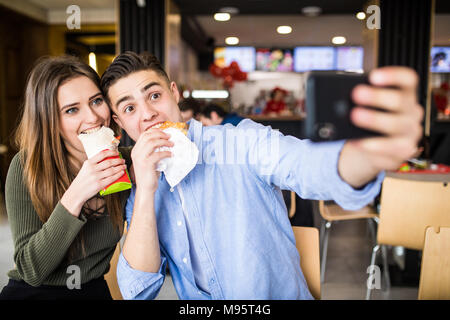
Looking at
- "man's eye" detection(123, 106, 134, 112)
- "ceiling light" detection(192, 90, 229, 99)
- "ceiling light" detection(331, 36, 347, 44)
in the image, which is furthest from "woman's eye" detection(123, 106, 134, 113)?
"ceiling light" detection(331, 36, 347, 44)

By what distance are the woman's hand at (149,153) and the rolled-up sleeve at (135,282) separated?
0.76 ft

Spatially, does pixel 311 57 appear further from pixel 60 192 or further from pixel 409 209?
pixel 60 192

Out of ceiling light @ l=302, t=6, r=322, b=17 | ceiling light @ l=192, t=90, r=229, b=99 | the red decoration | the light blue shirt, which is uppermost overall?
ceiling light @ l=302, t=6, r=322, b=17

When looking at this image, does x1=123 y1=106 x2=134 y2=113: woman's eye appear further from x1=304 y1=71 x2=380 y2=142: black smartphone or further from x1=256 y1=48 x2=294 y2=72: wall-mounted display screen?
x1=256 y1=48 x2=294 y2=72: wall-mounted display screen

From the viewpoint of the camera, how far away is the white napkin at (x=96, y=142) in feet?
2.47

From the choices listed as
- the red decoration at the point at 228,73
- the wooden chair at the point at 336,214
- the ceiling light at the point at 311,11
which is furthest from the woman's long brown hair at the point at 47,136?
the ceiling light at the point at 311,11

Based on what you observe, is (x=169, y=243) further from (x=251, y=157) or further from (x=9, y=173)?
(x=9, y=173)

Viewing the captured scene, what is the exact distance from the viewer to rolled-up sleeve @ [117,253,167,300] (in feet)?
2.55

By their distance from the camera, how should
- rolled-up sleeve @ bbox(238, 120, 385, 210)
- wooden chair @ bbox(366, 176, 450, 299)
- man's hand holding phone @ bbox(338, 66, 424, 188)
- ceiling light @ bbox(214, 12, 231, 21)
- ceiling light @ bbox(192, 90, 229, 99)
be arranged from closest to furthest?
man's hand holding phone @ bbox(338, 66, 424, 188)
rolled-up sleeve @ bbox(238, 120, 385, 210)
wooden chair @ bbox(366, 176, 450, 299)
ceiling light @ bbox(192, 90, 229, 99)
ceiling light @ bbox(214, 12, 231, 21)

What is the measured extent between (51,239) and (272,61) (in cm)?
729

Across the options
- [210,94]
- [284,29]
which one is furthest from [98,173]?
[284,29]

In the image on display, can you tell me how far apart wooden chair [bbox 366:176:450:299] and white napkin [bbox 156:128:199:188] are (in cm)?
144

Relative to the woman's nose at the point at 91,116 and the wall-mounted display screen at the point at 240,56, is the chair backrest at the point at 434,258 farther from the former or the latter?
the wall-mounted display screen at the point at 240,56
